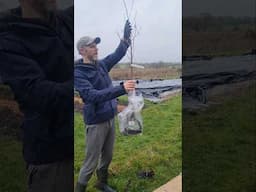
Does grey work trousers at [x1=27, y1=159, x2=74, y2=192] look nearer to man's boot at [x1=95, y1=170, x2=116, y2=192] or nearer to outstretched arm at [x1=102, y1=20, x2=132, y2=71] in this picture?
man's boot at [x1=95, y1=170, x2=116, y2=192]

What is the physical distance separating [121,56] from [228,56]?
696 mm

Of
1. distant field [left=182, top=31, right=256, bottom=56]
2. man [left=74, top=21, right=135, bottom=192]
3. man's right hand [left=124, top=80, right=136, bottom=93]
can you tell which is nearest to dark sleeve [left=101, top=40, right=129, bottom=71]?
man [left=74, top=21, right=135, bottom=192]

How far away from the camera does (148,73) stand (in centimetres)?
241

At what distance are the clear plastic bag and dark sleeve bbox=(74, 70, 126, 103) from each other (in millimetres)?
101

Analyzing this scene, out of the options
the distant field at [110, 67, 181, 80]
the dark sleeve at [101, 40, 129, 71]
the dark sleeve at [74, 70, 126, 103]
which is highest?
the dark sleeve at [101, 40, 129, 71]

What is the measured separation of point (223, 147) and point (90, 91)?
0.92 m

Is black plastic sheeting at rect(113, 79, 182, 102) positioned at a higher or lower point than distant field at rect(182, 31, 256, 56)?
lower

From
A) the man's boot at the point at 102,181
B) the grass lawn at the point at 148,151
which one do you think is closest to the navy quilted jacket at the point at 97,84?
the grass lawn at the point at 148,151

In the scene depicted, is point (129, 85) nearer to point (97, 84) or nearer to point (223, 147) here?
point (97, 84)

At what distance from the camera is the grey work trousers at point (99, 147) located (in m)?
2.38

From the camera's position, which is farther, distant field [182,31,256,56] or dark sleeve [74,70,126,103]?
distant field [182,31,256,56]

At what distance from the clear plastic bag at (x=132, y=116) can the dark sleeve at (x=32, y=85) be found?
306mm

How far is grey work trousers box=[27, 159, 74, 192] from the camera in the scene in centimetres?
244

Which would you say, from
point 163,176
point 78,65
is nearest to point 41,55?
point 78,65
